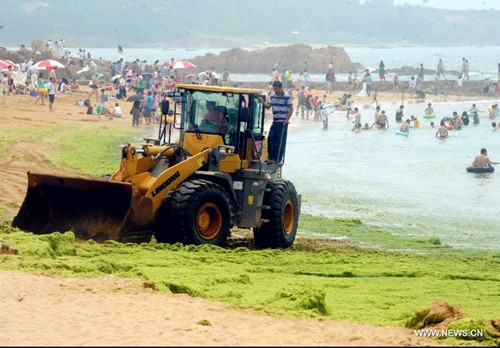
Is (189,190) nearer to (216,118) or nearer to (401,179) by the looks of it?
(216,118)

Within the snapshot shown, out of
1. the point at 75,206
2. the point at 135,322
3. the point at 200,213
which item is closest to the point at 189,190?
the point at 200,213

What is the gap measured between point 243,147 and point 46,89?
27.4 meters

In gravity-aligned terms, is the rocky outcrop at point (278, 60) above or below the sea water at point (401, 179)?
above

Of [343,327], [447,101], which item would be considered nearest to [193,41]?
[447,101]

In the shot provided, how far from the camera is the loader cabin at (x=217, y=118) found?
16.3m

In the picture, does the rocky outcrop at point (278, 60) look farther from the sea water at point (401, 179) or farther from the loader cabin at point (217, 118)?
the loader cabin at point (217, 118)

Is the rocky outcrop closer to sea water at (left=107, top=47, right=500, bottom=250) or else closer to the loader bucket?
sea water at (left=107, top=47, right=500, bottom=250)

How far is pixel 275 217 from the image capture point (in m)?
16.7

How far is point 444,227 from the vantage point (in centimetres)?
2209

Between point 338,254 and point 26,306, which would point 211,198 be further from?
point 26,306

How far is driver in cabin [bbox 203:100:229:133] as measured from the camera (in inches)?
645

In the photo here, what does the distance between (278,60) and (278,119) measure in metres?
84.3

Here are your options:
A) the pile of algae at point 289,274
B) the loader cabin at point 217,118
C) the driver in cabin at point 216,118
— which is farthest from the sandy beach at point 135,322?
the driver in cabin at point 216,118

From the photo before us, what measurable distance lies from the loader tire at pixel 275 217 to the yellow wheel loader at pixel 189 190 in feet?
0.05
